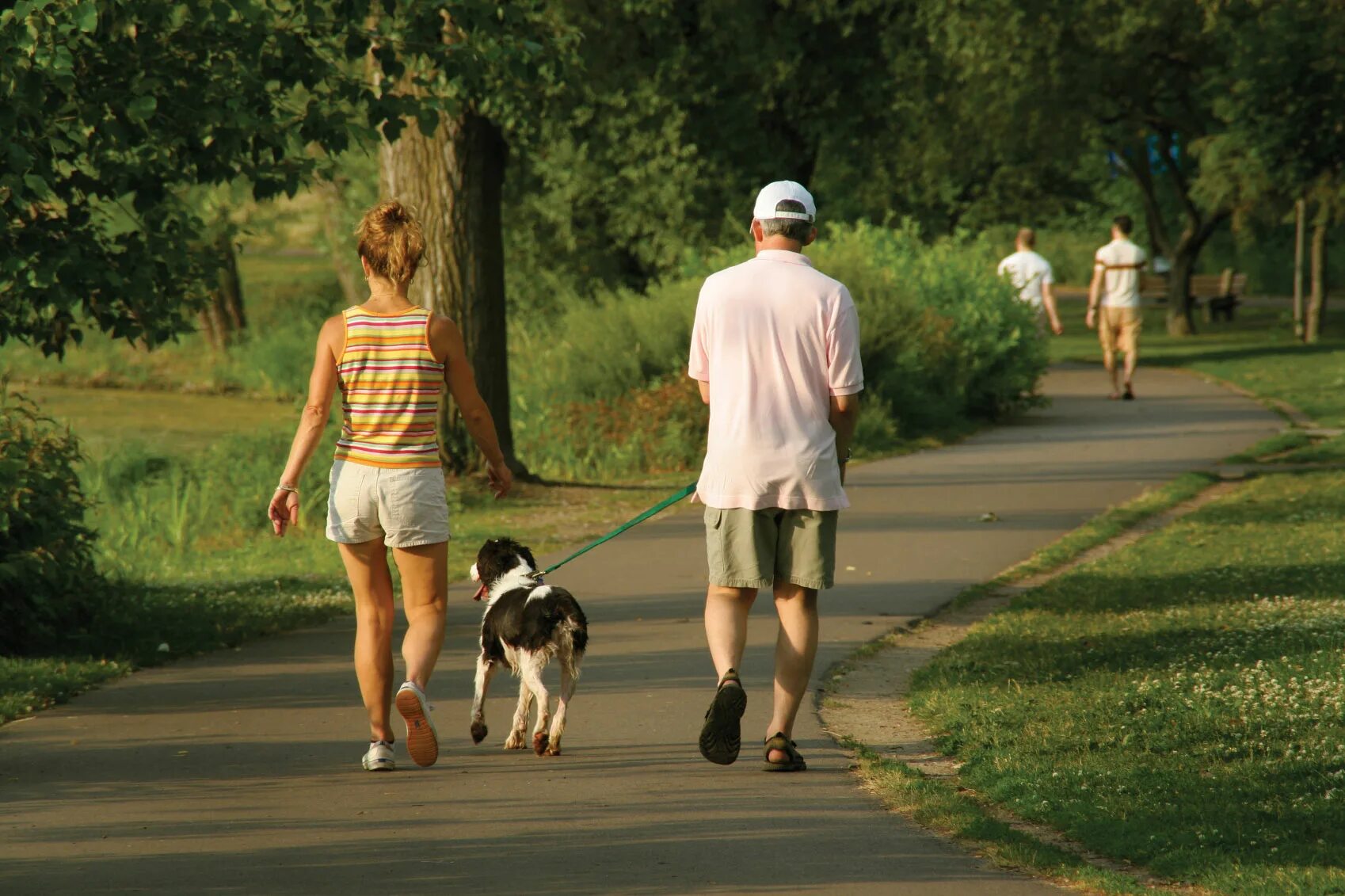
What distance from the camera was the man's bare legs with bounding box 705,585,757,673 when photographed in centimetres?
642

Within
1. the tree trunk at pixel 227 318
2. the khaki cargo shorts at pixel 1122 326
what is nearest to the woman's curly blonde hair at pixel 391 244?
the khaki cargo shorts at pixel 1122 326

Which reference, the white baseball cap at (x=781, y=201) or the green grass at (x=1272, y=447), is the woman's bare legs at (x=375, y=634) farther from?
the green grass at (x=1272, y=447)

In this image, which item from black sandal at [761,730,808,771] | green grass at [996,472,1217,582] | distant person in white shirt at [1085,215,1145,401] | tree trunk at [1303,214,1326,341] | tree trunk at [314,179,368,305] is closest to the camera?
black sandal at [761,730,808,771]

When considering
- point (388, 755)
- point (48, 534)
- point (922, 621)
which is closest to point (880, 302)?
point (922, 621)

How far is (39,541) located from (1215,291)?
4051 cm

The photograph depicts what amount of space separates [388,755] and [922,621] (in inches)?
149

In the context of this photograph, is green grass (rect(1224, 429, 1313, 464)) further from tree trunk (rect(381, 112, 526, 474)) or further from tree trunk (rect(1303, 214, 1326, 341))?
tree trunk (rect(1303, 214, 1326, 341))

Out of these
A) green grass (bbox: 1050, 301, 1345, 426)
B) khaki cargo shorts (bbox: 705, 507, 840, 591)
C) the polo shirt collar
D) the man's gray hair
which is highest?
the man's gray hair

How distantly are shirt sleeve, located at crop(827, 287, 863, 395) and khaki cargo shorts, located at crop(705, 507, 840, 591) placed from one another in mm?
465

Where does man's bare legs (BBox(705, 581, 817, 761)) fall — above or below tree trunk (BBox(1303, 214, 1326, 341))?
below

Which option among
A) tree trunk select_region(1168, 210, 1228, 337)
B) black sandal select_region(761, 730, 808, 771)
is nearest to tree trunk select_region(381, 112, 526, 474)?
black sandal select_region(761, 730, 808, 771)

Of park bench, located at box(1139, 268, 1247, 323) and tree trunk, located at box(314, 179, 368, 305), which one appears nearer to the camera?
tree trunk, located at box(314, 179, 368, 305)

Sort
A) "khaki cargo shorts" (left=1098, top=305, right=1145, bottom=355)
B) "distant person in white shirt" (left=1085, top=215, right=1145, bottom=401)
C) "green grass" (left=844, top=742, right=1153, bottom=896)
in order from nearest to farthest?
1. "green grass" (left=844, top=742, right=1153, bottom=896)
2. "distant person in white shirt" (left=1085, top=215, right=1145, bottom=401)
3. "khaki cargo shorts" (left=1098, top=305, right=1145, bottom=355)

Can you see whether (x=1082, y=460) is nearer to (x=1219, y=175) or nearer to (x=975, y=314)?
(x=975, y=314)
